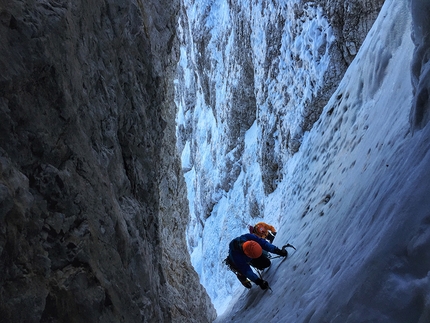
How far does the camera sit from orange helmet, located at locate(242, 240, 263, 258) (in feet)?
21.5

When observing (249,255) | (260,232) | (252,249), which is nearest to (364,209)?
(252,249)

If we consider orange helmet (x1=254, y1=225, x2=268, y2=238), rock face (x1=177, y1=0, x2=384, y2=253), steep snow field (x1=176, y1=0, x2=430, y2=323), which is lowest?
steep snow field (x1=176, y1=0, x2=430, y2=323)

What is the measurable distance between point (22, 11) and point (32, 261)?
165 cm

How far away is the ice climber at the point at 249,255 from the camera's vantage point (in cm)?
656

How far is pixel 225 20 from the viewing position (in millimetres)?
24453

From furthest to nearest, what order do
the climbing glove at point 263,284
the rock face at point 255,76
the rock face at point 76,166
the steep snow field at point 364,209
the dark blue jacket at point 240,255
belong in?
the rock face at point 255,76, the dark blue jacket at point 240,255, the climbing glove at point 263,284, the rock face at point 76,166, the steep snow field at point 364,209

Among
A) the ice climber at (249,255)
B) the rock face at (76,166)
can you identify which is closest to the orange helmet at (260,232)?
the ice climber at (249,255)

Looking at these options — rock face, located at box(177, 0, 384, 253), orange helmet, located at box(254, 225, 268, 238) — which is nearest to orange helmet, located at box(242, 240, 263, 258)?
orange helmet, located at box(254, 225, 268, 238)

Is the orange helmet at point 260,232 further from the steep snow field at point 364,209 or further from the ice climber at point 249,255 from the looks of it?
the ice climber at point 249,255

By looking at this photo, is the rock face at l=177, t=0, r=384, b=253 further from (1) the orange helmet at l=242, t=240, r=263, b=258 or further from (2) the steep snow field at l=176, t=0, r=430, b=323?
(1) the orange helmet at l=242, t=240, r=263, b=258

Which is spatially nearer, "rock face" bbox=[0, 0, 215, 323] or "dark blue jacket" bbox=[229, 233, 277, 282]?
"rock face" bbox=[0, 0, 215, 323]

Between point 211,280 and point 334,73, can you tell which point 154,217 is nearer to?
point 334,73

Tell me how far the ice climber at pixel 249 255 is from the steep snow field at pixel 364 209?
269 millimetres

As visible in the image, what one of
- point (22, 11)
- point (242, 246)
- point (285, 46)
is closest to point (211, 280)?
point (285, 46)
